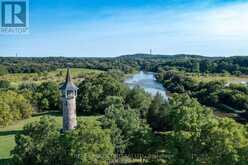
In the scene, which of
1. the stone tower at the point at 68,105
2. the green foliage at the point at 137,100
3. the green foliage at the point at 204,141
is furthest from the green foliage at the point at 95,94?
the green foliage at the point at 204,141

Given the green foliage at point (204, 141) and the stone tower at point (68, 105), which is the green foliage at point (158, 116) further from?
the green foliage at point (204, 141)

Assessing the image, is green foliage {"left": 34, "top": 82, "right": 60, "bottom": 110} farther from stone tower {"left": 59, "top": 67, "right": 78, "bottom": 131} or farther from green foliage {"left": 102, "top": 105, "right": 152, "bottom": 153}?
green foliage {"left": 102, "top": 105, "right": 152, "bottom": 153}

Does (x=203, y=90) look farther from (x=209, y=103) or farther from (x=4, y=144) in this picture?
(x=4, y=144)

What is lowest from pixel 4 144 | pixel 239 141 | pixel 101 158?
pixel 4 144

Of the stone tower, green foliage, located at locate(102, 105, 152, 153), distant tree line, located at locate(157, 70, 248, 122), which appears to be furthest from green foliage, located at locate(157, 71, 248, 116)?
the stone tower

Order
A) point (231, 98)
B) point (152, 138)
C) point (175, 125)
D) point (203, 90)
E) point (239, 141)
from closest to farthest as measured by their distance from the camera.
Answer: point (239, 141)
point (175, 125)
point (152, 138)
point (231, 98)
point (203, 90)

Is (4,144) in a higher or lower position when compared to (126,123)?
lower

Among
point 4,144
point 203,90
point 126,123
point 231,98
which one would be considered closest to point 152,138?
point 126,123
